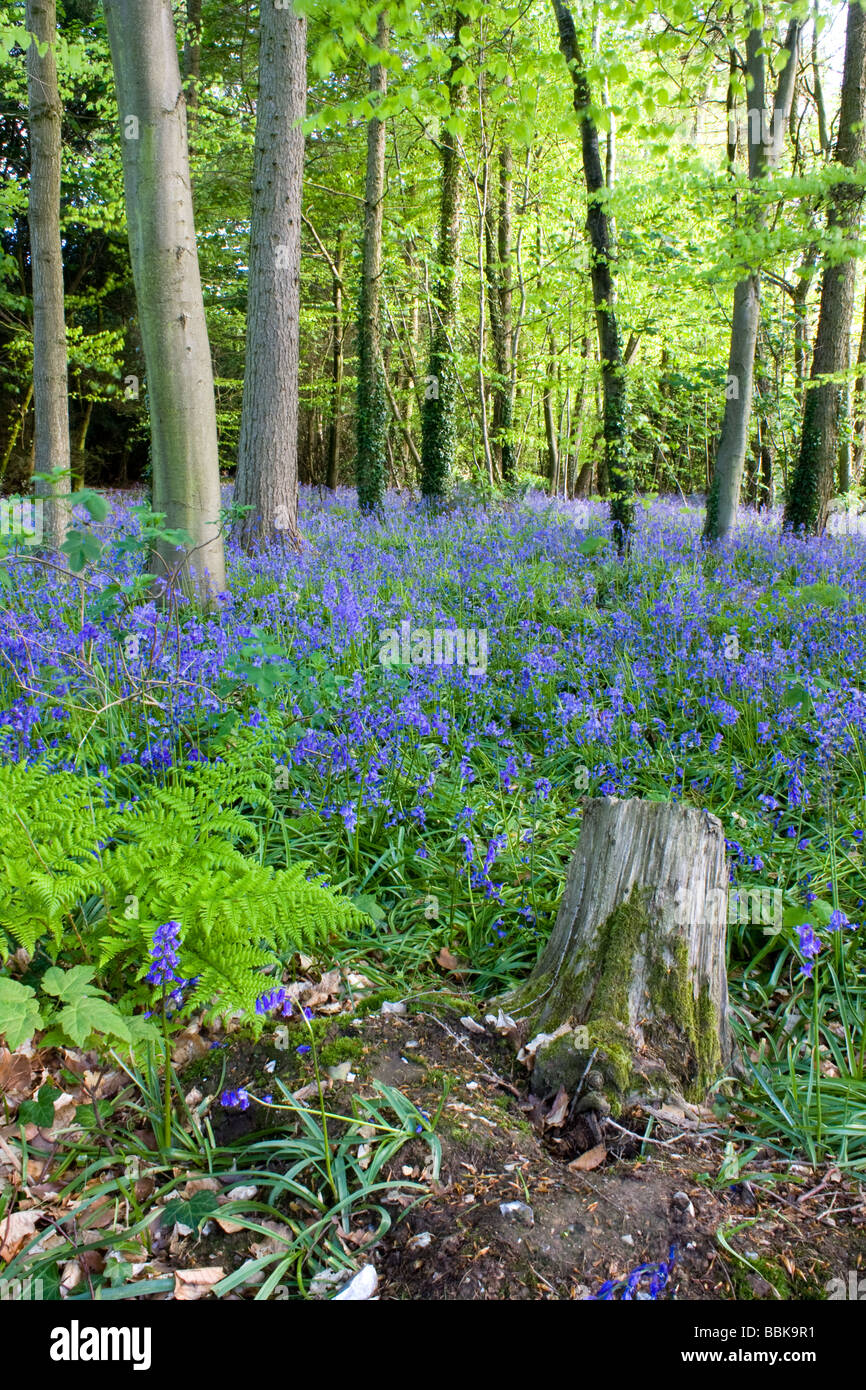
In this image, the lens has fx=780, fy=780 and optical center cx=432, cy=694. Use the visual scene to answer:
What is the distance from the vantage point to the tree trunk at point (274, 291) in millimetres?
6941

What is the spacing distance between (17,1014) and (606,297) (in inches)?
288

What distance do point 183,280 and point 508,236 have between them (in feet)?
41.3

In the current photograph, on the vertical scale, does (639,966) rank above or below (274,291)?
below

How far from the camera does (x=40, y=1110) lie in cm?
181

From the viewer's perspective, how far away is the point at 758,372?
44.7 feet

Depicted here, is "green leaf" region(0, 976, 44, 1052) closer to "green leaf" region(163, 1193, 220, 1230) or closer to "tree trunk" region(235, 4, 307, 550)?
"green leaf" region(163, 1193, 220, 1230)

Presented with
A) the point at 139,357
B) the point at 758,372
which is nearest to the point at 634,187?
the point at 758,372

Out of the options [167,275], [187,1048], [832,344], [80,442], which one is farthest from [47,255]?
[80,442]

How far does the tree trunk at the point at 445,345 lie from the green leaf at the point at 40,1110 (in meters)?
11.2

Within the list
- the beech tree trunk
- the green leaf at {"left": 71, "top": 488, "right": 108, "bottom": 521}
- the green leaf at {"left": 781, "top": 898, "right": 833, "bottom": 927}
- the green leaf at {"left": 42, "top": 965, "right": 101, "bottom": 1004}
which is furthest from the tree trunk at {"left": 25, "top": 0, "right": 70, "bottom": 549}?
the beech tree trunk

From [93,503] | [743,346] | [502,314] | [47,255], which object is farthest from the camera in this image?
[502,314]

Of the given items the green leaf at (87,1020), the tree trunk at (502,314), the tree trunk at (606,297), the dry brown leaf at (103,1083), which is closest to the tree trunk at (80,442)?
the tree trunk at (502,314)

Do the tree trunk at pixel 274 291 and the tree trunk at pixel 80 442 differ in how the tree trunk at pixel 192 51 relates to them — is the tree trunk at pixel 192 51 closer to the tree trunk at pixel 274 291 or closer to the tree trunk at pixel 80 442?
the tree trunk at pixel 274 291

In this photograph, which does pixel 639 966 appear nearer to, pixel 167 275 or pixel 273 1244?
pixel 273 1244
